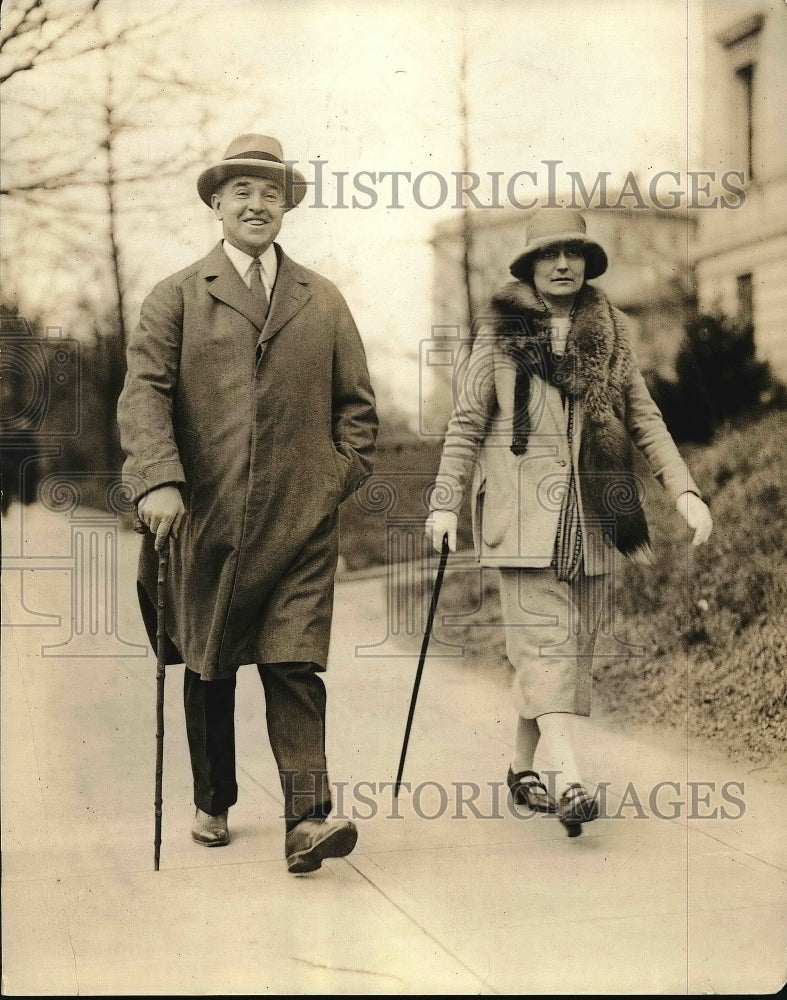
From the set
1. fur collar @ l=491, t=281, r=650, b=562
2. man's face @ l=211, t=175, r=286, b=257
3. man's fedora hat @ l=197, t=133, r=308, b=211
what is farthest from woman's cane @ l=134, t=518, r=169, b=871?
fur collar @ l=491, t=281, r=650, b=562

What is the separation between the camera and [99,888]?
481 cm

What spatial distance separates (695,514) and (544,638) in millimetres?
723

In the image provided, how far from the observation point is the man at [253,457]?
4.69 meters

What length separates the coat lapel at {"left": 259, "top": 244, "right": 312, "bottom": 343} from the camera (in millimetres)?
4719

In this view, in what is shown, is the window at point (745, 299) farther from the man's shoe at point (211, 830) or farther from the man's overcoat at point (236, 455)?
the man's shoe at point (211, 830)

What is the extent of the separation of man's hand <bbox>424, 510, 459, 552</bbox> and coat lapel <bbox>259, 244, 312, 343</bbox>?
879 millimetres

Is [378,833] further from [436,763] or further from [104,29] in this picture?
[104,29]

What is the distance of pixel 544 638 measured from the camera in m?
5.06

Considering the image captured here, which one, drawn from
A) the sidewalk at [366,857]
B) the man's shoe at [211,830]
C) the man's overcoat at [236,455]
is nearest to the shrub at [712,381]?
the sidewalk at [366,857]

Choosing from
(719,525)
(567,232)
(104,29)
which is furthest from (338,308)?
(719,525)

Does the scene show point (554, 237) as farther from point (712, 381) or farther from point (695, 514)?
point (695, 514)

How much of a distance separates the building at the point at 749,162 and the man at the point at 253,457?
1476mm

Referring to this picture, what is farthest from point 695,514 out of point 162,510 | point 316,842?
point 162,510

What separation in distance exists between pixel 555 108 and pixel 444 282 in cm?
75
